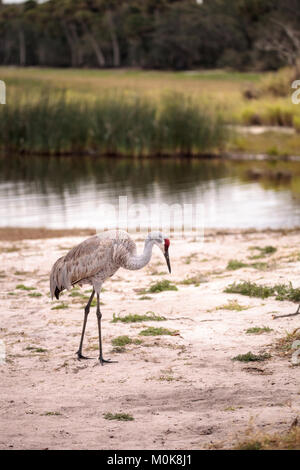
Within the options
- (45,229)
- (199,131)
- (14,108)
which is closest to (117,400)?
(45,229)

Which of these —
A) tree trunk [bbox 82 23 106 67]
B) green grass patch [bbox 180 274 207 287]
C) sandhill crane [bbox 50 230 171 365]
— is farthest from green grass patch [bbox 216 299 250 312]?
tree trunk [bbox 82 23 106 67]

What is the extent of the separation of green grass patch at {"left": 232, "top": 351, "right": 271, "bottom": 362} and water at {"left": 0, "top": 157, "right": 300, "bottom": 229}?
10362 millimetres

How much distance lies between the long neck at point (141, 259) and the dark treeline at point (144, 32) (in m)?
59.5

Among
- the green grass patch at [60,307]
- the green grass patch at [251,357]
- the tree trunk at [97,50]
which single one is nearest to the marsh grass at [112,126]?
the green grass patch at [60,307]

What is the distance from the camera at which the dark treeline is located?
71562mm

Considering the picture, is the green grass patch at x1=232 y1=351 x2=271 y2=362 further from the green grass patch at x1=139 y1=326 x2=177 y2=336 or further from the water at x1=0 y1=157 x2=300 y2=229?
the water at x1=0 y1=157 x2=300 y2=229

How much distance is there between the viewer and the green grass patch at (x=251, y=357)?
784 centimetres

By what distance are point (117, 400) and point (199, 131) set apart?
25.4 metres

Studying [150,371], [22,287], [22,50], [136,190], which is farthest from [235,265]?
[22,50]

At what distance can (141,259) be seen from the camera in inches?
328

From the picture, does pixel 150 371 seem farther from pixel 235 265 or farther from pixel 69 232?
pixel 69 232

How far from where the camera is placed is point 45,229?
18.1 metres

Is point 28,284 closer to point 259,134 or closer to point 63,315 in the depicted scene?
point 63,315

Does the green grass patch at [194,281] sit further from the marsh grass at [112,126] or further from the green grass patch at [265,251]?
the marsh grass at [112,126]
